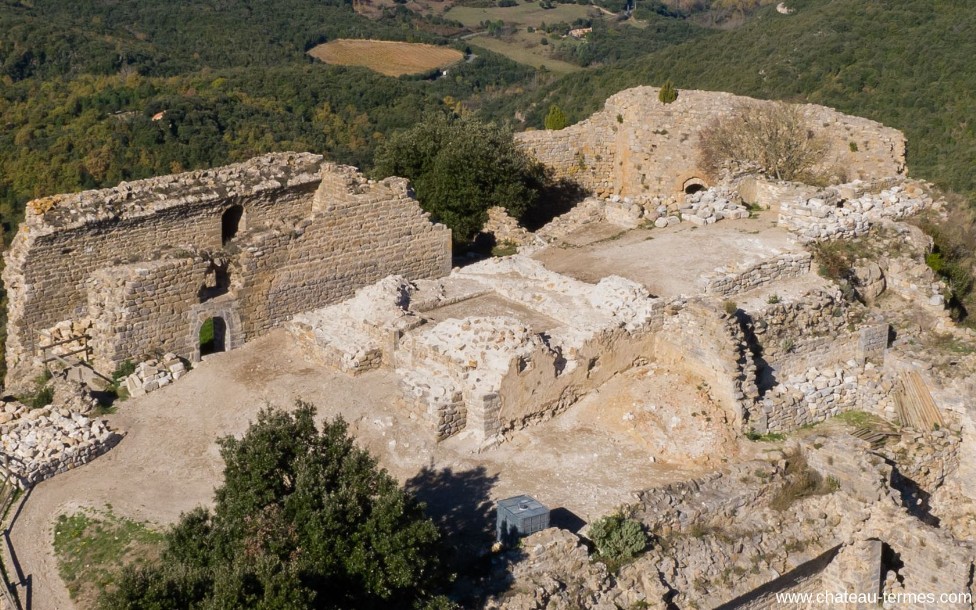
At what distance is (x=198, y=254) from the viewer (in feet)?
48.6

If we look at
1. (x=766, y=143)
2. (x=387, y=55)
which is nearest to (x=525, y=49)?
(x=387, y=55)

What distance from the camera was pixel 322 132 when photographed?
1335 inches

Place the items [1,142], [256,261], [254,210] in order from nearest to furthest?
[256,261]
[254,210]
[1,142]

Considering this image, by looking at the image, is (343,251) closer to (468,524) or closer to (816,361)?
(468,524)

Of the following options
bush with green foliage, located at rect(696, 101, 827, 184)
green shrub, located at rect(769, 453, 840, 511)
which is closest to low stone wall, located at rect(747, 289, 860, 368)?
green shrub, located at rect(769, 453, 840, 511)

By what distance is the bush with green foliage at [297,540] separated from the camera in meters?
9.09

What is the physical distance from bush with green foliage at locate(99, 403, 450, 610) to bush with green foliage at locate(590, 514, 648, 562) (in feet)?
5.72

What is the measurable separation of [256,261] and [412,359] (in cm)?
272

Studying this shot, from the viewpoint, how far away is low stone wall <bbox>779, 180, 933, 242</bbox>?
17156 mm

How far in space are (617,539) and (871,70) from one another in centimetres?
2267

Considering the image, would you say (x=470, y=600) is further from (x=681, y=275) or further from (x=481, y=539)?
(x=681, y=275)

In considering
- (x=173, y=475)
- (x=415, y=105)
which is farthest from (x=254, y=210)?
(x=415, y=105)

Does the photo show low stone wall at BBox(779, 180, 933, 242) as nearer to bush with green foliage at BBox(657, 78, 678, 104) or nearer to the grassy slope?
bush with green foliage at BBox(657, 78, 678, 104)

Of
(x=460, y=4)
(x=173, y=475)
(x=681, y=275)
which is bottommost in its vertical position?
(x=460, y=4)
